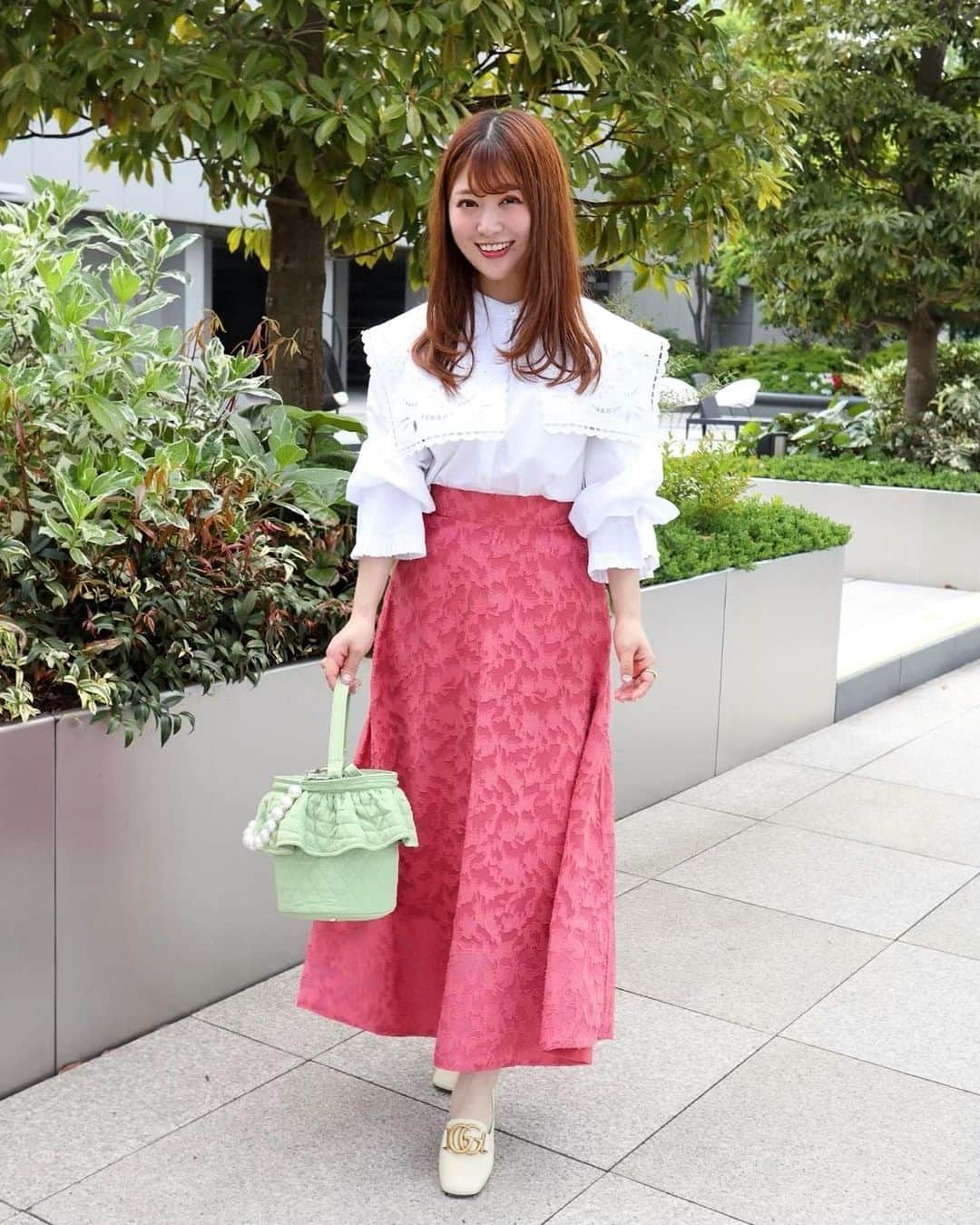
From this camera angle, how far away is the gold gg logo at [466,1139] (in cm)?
262

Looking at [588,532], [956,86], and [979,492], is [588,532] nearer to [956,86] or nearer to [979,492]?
[979,492]

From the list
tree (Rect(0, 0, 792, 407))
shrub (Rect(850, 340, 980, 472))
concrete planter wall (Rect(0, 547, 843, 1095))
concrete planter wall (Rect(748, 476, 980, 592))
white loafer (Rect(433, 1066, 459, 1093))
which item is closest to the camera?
concrete planter wall (Rect(0, 547, 843, 1095))

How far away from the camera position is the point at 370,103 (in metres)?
3.79

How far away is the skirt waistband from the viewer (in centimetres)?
260

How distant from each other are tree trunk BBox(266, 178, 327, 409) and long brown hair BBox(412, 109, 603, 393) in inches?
88.9

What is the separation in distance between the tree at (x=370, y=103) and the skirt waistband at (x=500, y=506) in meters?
1.42

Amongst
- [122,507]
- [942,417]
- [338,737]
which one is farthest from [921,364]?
[338,737]

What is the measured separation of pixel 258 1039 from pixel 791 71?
26.5 ft

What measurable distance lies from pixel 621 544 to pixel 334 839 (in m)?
0.70

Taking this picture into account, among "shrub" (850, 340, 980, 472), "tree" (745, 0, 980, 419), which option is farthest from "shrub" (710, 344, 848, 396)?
"tree" (745, 0, 980, 419)

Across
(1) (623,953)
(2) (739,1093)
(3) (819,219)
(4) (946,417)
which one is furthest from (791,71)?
(2) (739,1093)

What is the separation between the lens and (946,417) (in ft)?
33.7

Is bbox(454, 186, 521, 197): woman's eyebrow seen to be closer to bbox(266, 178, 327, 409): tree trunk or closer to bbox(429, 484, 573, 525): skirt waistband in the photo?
bbox(429, 484, 573, 525): skirt waistband

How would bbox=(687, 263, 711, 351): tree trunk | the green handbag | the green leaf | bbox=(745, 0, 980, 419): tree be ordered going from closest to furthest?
the green handbag
the green leaf
bbox=(745, 0, 980, 419): tree
bbox=(687, 263, 711, 351): tree trunk
